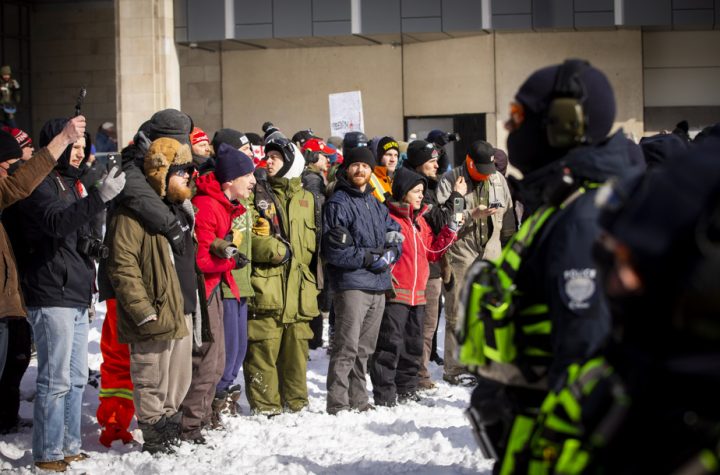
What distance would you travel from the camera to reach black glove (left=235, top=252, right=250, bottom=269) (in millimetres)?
7763

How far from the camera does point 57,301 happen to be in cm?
653

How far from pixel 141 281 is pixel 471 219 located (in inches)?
159

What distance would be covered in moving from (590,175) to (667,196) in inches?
48.1

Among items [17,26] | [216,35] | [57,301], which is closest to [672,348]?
[57,301]

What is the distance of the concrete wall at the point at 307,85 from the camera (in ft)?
76.2

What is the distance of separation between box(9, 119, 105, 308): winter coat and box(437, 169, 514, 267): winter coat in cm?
409

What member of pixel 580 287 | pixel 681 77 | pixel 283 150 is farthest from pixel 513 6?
pixel 580 287

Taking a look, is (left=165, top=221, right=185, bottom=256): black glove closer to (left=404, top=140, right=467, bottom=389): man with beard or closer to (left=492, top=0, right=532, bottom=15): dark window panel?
(left=404, top=140, right=467, bottom=389): man with beard

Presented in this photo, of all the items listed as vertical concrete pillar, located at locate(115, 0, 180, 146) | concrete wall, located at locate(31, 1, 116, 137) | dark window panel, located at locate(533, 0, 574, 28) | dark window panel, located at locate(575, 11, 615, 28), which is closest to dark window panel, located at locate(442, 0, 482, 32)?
dark window panel, located at locate(533, 0, 574, 28)

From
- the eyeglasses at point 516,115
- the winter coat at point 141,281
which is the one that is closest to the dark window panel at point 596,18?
the winter coat at point 141,281

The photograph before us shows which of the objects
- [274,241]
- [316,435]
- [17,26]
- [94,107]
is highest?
[17,26]

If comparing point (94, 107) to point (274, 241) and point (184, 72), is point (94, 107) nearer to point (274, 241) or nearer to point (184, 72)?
point (184, 72)

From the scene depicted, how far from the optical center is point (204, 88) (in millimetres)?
24125

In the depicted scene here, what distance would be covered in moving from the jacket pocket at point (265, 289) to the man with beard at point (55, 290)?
1.75m
